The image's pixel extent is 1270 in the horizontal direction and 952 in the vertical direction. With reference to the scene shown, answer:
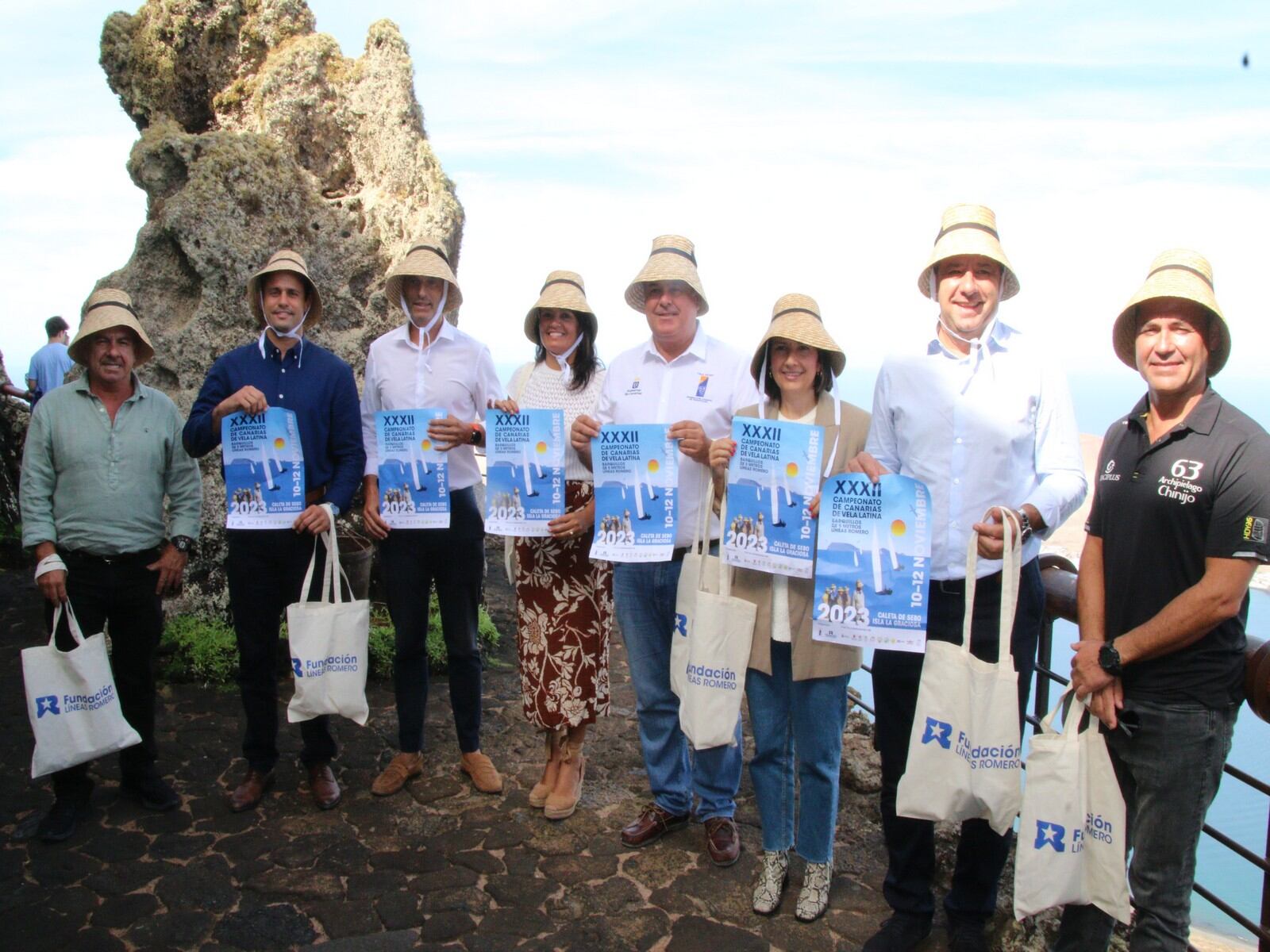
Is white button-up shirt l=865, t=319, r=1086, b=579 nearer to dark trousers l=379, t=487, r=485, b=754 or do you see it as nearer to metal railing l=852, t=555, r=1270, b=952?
metal railing l=852, t=555, r=1270, b=952

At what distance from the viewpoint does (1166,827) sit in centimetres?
291

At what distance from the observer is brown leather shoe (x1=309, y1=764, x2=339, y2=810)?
488 cm

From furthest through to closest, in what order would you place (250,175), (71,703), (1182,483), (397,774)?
(250,175) → (397,774) → (71,703) → (1182,483)

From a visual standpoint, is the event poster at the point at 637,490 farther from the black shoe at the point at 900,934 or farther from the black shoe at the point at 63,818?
the black shoe at the point at 63,818

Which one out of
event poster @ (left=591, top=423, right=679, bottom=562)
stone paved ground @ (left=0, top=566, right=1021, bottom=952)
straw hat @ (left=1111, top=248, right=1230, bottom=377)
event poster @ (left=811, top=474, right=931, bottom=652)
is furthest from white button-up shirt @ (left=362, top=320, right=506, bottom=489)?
straw hat @ (left=1111, top=248, right=1230, bottom=377)

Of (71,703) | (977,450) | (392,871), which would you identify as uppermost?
(977,450)

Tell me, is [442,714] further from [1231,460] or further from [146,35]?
[146,35]

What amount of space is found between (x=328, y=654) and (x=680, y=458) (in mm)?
1920

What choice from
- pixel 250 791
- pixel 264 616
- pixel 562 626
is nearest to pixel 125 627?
pixel 264 616

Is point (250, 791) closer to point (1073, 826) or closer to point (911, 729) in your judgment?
point (911, 729)

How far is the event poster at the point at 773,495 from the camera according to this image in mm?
3604

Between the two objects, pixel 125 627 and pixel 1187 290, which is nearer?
pixel 1187 290

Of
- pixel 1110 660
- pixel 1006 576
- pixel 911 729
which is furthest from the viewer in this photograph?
pixel 911 729

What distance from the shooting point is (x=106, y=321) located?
4.66 meters
